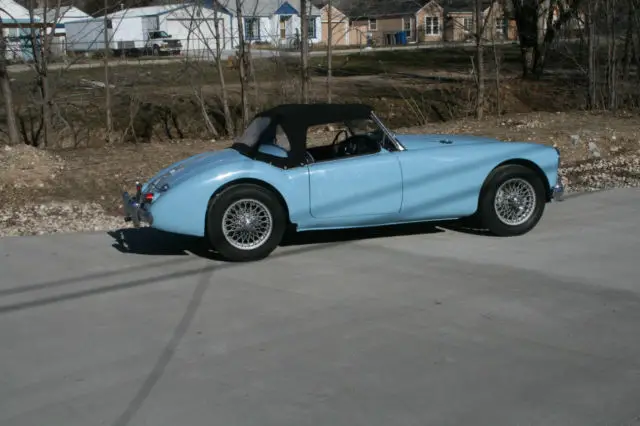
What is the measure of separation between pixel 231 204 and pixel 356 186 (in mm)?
1181

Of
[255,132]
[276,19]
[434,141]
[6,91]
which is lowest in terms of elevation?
[434,141]

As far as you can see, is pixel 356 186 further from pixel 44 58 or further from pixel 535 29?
pixel 535 29

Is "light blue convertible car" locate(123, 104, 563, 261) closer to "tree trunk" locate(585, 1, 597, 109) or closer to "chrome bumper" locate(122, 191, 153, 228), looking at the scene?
"chrome bumper" locate(122, 191, 153, 228)

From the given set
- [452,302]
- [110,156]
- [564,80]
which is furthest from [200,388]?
[564,80]

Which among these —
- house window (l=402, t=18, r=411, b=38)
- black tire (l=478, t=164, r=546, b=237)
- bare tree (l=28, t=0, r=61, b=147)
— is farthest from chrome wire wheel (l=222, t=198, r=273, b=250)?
house window (l=402, t=18, r=411, b=38)

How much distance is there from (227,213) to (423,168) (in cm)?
191

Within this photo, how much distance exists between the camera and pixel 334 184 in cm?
795

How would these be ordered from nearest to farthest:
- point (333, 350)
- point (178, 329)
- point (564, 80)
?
point (333, 350)
point (178, 329)
point (564, 80)

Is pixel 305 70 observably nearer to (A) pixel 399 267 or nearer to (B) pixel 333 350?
(A) pixel 399 267

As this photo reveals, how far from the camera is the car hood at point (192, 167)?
7.88 meters

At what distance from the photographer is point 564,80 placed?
30.7 meters

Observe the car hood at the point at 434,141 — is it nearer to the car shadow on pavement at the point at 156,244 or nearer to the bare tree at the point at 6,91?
the car shadow on pavement at the point at 156,244

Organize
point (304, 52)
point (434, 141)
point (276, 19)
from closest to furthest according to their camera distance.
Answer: point (434, 141) → point (304, 52) → point (276, 19)

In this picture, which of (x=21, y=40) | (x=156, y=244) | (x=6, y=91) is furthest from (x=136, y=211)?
(x=21, y=40)
